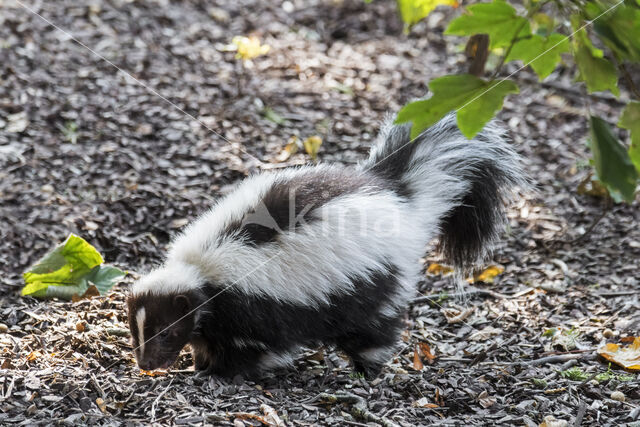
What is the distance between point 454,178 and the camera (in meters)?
4.89

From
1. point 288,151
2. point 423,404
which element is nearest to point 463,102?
point 423,404

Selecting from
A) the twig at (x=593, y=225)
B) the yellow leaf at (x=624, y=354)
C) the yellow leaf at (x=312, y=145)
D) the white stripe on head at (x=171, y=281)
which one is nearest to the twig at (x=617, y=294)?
the twig at (x=593, y=225)

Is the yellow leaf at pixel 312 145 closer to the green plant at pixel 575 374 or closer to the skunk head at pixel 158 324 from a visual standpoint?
the skunk head at pixel 158 324

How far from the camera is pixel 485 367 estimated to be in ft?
14.8

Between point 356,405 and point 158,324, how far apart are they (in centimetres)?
120

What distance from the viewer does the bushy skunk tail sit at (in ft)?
15.8

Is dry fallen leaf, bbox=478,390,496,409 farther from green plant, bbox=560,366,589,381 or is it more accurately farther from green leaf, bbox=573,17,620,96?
green leaf, bbox=573,17,620,96

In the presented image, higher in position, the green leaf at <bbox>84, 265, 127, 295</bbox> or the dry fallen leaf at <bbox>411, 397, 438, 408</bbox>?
the dry fallen leaf at <bbox>411, 397, 438, 408</bbox>

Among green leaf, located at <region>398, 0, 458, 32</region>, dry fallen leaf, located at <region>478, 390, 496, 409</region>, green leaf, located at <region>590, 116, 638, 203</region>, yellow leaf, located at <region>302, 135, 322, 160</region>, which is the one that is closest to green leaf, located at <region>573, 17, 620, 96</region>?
green leaf, located at <region>590, 116, 638, 203</region>

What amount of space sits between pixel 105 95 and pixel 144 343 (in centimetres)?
330

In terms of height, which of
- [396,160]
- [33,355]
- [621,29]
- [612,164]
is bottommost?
[33,355]

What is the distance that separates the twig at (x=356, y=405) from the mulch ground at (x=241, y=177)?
10mm

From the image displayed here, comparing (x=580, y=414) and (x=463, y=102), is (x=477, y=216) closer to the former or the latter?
(x=580, y=414)

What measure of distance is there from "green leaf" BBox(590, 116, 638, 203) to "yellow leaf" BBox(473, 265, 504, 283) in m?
3.46
